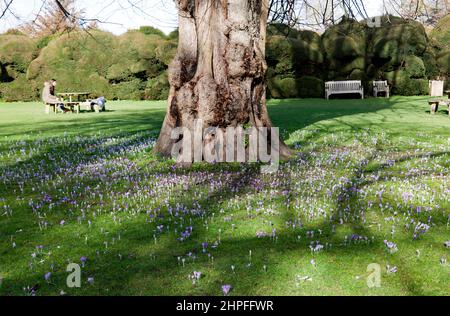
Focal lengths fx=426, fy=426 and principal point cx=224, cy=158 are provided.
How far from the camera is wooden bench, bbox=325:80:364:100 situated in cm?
3050

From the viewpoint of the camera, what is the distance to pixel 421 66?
32062 millimetres

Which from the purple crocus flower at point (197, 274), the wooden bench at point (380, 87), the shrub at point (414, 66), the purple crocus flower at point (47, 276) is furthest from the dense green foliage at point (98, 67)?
the purple crocus flower at point (197, 274)

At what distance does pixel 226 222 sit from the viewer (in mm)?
5457

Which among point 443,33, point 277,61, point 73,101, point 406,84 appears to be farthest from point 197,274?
point 443,33

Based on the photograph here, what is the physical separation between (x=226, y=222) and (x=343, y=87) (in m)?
27.2

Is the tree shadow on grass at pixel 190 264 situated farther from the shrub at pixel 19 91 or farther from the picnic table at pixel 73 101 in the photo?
the shrub at pixel 19 91

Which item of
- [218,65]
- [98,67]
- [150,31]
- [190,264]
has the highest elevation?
[150,31]

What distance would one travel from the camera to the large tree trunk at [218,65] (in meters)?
8.80

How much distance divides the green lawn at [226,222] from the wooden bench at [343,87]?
20.6m

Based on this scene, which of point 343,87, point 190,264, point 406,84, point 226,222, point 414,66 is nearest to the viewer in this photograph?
point 190,264

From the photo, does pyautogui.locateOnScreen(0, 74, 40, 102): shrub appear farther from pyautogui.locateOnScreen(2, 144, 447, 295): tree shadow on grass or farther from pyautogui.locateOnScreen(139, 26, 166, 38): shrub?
pyautogui.locateOnScreen(2, 144, 447, 295): tree shadow on grass

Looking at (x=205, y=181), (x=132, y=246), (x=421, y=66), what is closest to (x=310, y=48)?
(x=421, y=66)

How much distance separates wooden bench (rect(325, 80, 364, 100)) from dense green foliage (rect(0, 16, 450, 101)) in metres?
1.42

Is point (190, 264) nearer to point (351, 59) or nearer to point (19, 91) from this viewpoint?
point (351, 59)
